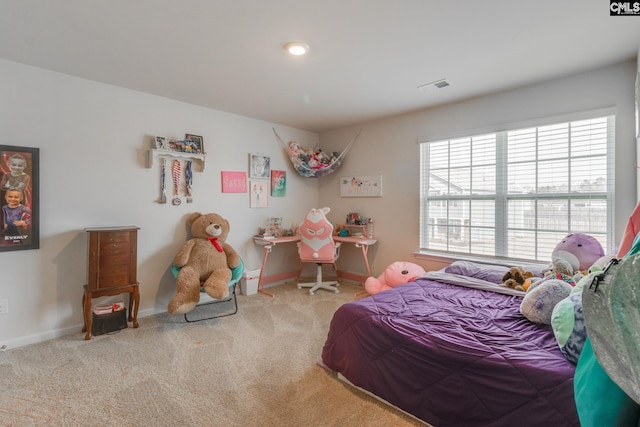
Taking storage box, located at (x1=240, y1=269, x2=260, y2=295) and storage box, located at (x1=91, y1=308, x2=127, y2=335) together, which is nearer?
storage box, located at (x1=91, y1=308, x2=127, y2=335)

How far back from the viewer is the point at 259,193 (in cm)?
417

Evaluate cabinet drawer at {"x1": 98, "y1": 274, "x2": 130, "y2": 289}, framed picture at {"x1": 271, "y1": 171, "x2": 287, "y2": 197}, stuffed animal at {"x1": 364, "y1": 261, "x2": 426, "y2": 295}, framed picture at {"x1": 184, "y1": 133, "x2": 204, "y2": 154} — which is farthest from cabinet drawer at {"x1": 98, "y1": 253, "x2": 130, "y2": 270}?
stuffed animal at {"x1": 364, "y1": 261, "x2": 426, "y2": 295}

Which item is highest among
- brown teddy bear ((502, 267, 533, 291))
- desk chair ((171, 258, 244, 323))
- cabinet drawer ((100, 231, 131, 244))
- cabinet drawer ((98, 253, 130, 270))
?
cabinet drawer ((100, 231, 131, 244))

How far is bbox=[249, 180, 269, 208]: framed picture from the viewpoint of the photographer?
4.10m

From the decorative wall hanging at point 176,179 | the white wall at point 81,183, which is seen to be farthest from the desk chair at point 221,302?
the decorative wall hanging at point 176,179

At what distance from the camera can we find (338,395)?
187 centimetres

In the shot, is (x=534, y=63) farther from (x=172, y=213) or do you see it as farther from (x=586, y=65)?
(x=172, y=213)

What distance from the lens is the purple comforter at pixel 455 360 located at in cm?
130

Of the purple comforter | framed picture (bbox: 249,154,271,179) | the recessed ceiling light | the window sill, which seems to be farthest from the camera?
framed picture (bbox: 249,154,271,179)

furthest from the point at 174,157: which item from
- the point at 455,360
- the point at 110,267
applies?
the point at 455,360

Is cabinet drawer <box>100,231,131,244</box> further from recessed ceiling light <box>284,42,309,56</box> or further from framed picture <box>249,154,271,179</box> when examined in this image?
recessed ceiling light <box>284,42,309,56</box>

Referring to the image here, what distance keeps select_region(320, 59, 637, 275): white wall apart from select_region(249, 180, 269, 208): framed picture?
104 cm

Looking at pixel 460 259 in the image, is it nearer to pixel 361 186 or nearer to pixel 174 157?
A: pixel 361 186

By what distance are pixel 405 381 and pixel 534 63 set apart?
2.67m
